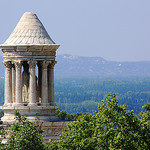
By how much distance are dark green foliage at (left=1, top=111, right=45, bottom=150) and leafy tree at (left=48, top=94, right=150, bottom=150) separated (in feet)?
3.67

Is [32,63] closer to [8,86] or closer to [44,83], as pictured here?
[44,83]

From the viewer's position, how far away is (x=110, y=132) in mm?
36031

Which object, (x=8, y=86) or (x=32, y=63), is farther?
(x=8, y=86)

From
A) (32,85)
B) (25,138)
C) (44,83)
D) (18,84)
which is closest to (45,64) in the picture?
(44,83)

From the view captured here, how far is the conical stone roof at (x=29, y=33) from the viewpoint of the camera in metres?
44.0

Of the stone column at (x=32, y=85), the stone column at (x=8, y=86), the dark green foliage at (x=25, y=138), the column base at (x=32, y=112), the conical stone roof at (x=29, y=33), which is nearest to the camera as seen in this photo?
the dark green foliage at (x=25, y=138)

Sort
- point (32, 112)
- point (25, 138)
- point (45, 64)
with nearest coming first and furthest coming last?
point (25, 138), point (32, 112), point (45, 64)

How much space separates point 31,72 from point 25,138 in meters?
6.60

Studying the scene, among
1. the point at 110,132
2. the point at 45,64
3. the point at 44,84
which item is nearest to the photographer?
the point at 110,132

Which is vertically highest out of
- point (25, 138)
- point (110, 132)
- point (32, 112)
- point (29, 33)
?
point (29, 33)

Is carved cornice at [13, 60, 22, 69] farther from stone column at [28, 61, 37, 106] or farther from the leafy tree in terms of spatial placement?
the leafy tree

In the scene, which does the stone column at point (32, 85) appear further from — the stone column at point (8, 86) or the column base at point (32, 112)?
the stone column at point (8, 86)

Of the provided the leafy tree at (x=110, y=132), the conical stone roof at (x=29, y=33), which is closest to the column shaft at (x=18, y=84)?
the conical stone roof at (x=29, y=33)

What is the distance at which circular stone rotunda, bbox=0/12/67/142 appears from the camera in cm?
4350
